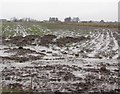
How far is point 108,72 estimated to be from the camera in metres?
13.4

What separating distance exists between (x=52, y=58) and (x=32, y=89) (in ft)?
26.9

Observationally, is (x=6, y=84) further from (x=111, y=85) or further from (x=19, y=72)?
(x=111, y=85)

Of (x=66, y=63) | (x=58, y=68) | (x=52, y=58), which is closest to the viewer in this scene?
(x=58, y=68)

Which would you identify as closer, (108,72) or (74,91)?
(74,91)

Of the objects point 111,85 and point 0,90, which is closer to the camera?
point 0,90

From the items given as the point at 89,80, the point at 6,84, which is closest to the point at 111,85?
the point at 89,80

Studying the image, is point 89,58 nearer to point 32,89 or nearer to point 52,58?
point 52,58

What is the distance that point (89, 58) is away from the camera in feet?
59.1

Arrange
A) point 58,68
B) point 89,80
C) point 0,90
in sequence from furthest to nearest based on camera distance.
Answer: point 58,68
point 89,80
point 0,90

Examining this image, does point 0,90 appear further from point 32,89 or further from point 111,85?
point 111,85

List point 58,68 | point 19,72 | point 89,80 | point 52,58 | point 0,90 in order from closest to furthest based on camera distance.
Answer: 1. point 0,90
2. point 89,80
3. point 19,72
4. point 58,68
5. point 52,58

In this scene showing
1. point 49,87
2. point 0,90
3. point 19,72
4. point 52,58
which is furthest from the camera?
point 52,58

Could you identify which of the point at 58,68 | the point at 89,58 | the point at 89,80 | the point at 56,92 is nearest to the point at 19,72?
the point at 58,68

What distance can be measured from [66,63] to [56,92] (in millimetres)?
6604
